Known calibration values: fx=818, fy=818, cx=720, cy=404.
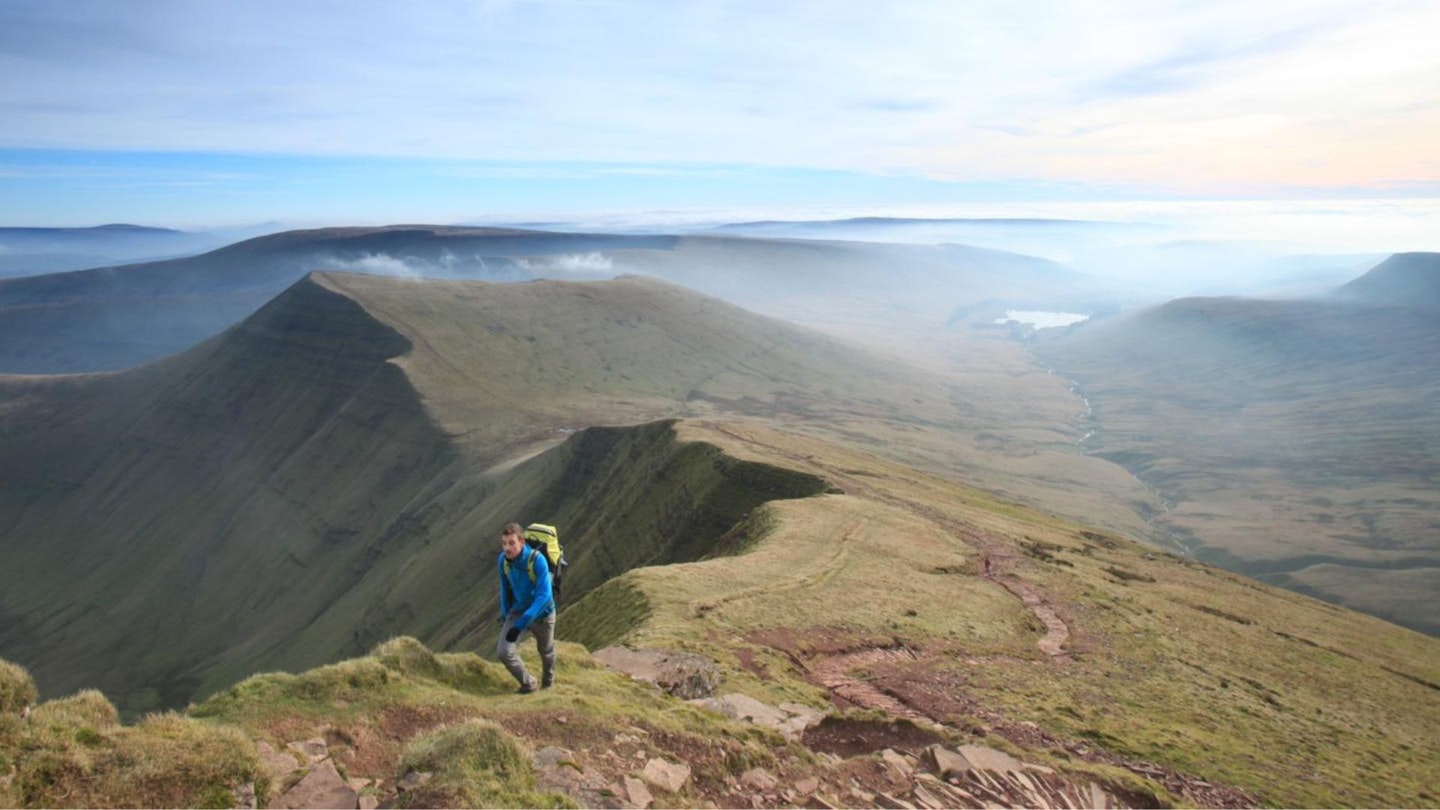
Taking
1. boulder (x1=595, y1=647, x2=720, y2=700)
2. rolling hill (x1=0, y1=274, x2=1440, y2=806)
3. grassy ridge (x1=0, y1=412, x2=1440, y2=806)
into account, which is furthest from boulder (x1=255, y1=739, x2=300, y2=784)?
boulder (x1=595, y1=647, x2=720, y2=700)

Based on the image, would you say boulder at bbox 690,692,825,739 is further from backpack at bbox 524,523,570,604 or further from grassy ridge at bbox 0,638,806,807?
backpack at bbox 524,523,570,604

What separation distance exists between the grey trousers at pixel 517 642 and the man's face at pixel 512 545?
147 centimetres

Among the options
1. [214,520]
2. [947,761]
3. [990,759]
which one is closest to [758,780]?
A: [947,761]

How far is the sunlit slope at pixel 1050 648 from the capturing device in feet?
90.9

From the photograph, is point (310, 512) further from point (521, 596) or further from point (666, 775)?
point (666, 775)

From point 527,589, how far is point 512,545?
48.7 inches

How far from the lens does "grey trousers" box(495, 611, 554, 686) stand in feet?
62.4

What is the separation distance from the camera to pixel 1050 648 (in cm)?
3862

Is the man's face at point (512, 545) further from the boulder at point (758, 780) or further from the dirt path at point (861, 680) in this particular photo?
the dirt path at point (861, 680)

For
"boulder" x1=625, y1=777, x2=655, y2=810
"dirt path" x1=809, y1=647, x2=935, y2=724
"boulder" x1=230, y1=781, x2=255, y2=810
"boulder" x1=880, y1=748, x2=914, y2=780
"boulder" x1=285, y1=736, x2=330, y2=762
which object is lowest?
"dirt path" x1=809, y1=647, x2=935, y2=724

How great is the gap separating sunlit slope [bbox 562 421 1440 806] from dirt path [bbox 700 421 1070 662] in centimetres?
29

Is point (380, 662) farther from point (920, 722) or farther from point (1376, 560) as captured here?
point (1376, 560)

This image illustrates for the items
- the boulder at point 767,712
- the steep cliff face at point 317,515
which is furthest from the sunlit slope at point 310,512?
the boulder at point 767,712

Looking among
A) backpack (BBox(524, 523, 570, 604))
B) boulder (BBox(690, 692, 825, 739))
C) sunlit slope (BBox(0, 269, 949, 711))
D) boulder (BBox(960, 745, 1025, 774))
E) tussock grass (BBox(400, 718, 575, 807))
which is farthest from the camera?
sunlit slope (BBox(0, 269, 949, 711))
